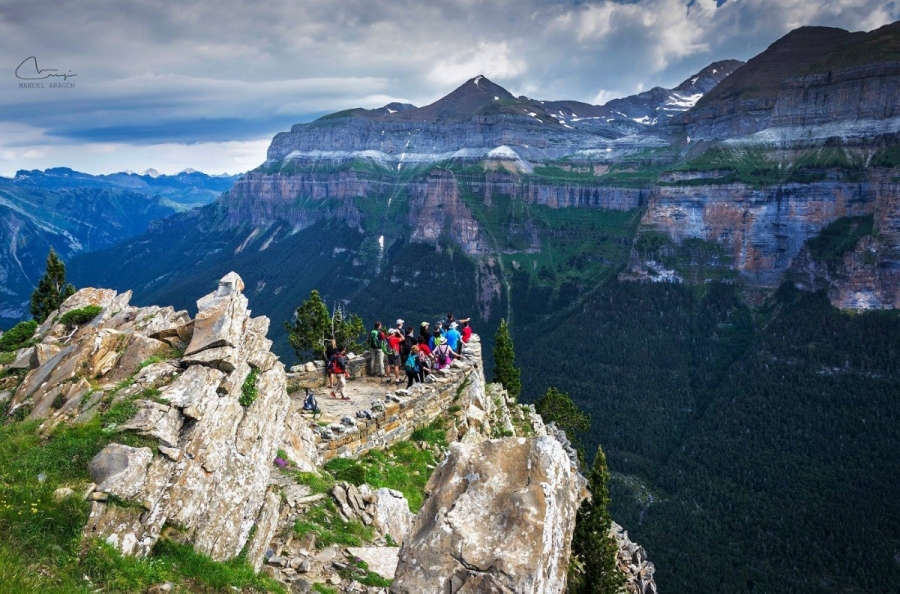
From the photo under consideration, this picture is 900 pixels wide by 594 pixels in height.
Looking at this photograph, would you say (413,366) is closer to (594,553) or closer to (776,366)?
(594,553)

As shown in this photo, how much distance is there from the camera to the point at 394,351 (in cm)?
3152

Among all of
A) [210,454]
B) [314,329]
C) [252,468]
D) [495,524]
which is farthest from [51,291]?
[495,524]

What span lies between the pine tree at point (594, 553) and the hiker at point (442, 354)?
10030 millimetres

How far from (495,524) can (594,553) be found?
14.8 metres

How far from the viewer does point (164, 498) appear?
13.2m

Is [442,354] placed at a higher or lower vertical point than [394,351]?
higher

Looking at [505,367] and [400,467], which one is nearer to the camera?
[400,467]

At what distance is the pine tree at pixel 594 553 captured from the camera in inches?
902

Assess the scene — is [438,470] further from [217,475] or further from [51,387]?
[51,387]

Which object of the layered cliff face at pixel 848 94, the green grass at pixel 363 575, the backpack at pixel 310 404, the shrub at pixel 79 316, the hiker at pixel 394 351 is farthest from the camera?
the layered cliff face at pixel 848 94

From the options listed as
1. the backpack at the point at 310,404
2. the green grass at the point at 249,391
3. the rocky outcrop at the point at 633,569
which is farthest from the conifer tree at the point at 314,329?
the green grass at the point at 249,391

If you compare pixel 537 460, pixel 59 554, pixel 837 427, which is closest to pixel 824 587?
pixel 837 427

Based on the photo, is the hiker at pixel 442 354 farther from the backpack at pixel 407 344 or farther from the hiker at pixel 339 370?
the hiker at pixel 339 370

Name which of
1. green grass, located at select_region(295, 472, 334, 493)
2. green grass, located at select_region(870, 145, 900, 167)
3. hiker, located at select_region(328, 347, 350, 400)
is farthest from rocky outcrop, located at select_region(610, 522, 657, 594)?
green grass, located at select_region(870, 145, 900, 167)
